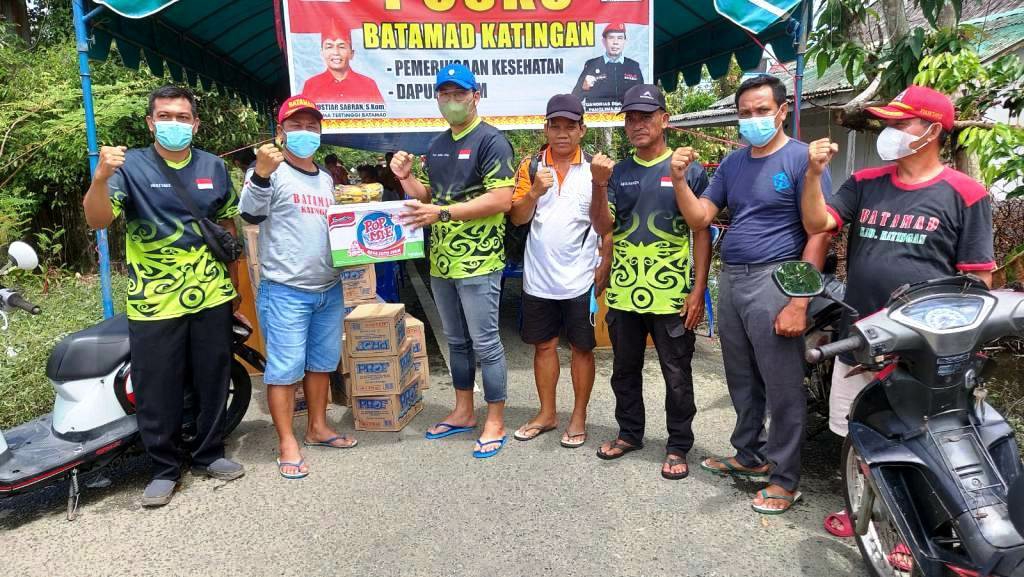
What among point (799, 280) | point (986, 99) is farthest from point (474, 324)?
point (986, 99)

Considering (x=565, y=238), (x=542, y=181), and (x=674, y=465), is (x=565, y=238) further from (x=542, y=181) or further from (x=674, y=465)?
(x=674, y=465)

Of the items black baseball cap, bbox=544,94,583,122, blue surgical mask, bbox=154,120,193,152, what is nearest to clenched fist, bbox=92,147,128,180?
blue surgical mask, bbox=154,120,193,152

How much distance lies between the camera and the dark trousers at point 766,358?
2.90m

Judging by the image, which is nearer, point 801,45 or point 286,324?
point 286,324

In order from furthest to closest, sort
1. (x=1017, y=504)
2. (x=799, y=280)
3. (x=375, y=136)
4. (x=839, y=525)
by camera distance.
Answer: (x=375, y=136), (x=839, y=525), (x=799, y=280), (x=1017, y=504)

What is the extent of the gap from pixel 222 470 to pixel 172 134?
5.80ft

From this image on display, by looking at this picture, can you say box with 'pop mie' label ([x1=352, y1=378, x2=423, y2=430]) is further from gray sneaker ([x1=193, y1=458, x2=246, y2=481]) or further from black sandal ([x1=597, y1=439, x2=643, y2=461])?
black sandal ([x1=597, y1=439, x2=643, y2=461])

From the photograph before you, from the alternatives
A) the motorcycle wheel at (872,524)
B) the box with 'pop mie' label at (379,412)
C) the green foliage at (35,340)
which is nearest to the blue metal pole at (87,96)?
the green foliage at (35,340)

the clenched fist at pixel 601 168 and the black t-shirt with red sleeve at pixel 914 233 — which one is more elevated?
the clenched fist at pixel 601 168

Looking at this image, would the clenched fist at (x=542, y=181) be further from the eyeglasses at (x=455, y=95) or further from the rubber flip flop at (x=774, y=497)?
the rubber flip flop at (x=774, y=497)

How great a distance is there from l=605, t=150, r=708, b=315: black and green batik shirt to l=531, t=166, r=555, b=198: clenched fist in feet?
1.14

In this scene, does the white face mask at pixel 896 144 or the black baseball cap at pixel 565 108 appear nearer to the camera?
the white face mask at pixel 896 144

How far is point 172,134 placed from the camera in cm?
308

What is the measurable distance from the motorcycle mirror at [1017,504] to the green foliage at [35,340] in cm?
422
